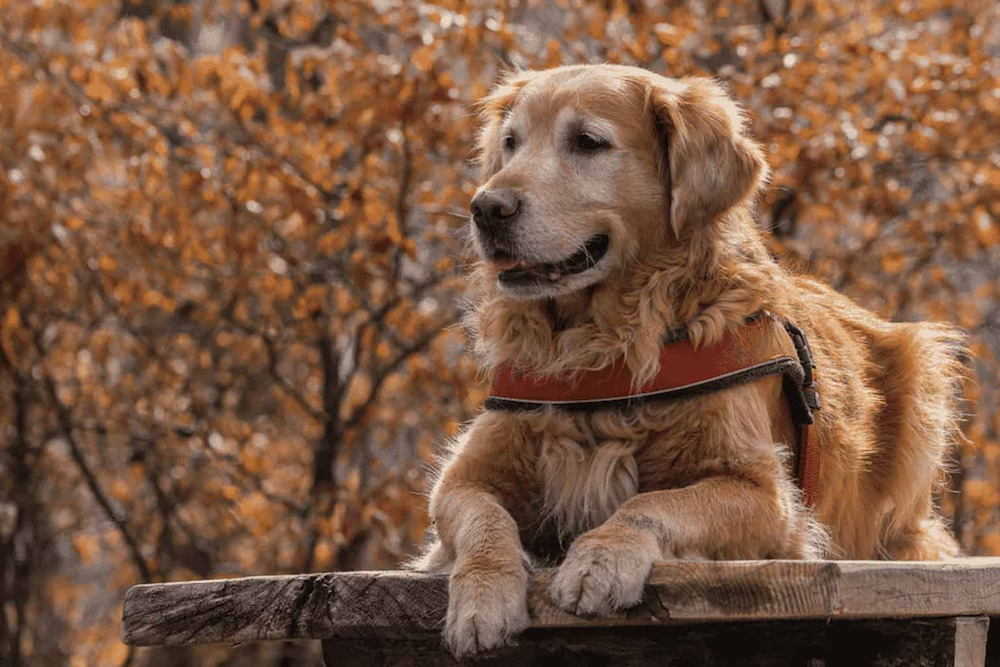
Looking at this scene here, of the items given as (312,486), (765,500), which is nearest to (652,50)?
(312,486)

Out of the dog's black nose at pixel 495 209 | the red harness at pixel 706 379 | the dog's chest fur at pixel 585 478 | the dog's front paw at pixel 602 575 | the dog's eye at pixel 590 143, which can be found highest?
the dog's eye at pixel 590 143

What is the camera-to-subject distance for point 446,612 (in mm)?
2504

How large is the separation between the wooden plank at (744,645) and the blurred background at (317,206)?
2.83m

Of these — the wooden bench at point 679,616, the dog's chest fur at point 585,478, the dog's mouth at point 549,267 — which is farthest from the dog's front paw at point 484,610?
the dog's mouth at point 549,267

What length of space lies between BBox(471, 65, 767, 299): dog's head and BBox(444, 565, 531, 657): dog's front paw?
0.85 m

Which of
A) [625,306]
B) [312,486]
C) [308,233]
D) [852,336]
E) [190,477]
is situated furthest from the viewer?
[190,477]

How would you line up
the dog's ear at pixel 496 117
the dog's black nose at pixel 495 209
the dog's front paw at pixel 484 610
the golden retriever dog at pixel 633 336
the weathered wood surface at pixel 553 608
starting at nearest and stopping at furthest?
the weathered wood surface at pixel 553 608 → the dog's front paw at pixel 484 610 → the golden retriever dog at pixel 633 336 → the dog's black nose at pixel 495 209 → the dog's ear at pixel 496 117

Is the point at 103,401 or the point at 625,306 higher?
the point at 625,306

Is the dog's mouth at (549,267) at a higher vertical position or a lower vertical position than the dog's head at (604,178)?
lower

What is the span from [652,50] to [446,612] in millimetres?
4336

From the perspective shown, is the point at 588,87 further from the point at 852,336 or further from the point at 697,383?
the point at 852,336

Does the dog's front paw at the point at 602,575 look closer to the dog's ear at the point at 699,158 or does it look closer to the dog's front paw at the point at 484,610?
the dog's front paw at the point at 484,610

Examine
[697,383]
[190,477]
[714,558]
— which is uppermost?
[697,383]

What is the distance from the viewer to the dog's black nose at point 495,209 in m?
3.07
